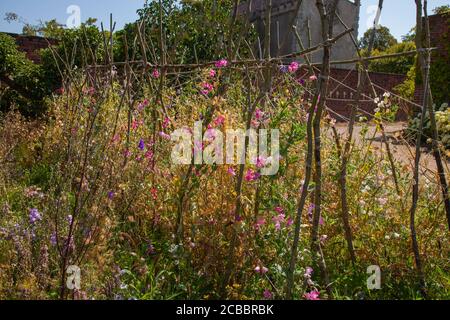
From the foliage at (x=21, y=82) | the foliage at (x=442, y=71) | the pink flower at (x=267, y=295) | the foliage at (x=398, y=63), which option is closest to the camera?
the pink flower at (x=267, y=295)

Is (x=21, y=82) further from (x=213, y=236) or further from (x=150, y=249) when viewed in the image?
(x=213, y=236)

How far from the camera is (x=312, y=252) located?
2.28 m

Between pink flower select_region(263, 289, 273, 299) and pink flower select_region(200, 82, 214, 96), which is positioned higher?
pink flower select_region(200, 82, 214, 96)

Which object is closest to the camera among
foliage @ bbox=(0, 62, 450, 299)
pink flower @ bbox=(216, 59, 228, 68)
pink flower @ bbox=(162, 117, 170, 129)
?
foliage @ bbox=(0, 62, 450, 299)

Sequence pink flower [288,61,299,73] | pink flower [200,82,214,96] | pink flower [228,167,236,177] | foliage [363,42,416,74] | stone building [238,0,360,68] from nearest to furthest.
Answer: pink flower [228,167,236,177]
pink flower [288,61,299,73]
pink flower [200,82,214,96]
stone building [238,0,360,68]
foliage [363,42,416,74]

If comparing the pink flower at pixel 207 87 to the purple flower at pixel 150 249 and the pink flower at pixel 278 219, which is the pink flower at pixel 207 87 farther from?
the pink flower at pixel 278 219

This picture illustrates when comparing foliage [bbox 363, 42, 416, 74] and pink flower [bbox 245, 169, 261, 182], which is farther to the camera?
foliage [bbox 363, 42, 416, 74]

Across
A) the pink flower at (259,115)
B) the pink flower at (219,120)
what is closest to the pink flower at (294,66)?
the pink flower at (259,115)

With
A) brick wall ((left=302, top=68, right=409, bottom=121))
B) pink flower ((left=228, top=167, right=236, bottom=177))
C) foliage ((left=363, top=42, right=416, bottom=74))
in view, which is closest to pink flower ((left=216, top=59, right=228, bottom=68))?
pink flower ((left=228, top=167, right=236, bottom=177))

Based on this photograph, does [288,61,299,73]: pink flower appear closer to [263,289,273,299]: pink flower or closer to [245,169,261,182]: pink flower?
[245,169,261,182]: pink flower

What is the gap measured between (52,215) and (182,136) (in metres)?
0.84

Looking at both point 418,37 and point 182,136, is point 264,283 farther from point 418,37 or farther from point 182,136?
point 418,37

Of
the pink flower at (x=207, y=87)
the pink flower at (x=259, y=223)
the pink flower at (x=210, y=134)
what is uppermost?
the pink flower at (x=207, y=87)

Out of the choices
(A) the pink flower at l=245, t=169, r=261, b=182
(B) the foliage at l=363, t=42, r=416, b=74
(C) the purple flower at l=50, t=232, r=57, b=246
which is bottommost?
(C) the purple flower at l=50, t=232, r=57, b=246
